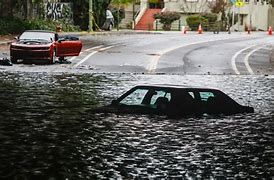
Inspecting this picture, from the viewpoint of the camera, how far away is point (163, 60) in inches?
1414

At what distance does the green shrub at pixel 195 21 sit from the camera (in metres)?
87.3

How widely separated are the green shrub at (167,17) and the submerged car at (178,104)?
6791 centimetres

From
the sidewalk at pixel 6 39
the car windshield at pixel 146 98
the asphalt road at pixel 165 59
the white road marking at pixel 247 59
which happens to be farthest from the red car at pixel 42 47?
the car windshield at pixel 146 98

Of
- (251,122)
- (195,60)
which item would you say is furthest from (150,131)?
(195,60)

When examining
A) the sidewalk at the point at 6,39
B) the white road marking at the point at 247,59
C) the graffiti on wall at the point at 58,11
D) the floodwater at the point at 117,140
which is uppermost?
the graffiti on wall at the point at 58,11

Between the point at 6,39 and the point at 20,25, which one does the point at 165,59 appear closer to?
the point at 6,39

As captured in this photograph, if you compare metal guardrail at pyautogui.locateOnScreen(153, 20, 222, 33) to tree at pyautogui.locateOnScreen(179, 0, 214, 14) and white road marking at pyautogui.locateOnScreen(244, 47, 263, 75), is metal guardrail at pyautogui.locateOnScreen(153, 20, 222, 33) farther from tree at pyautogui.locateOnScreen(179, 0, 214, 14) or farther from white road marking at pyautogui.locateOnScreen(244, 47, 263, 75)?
white road marking at pyautogui.locateOnScreen(244, 47, 263, 75)

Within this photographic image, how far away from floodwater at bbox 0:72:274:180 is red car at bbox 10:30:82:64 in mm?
9050

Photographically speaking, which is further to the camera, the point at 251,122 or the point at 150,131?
the point at 251,122

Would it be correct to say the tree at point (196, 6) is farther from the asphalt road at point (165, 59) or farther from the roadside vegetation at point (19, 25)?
the asphalt road at point (165, 59)

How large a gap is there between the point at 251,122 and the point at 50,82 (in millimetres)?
10254

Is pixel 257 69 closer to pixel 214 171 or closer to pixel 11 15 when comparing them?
pixel 214 171

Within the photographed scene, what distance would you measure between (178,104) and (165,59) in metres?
18.0

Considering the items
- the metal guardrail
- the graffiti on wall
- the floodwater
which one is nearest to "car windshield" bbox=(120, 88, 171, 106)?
the floodwater
